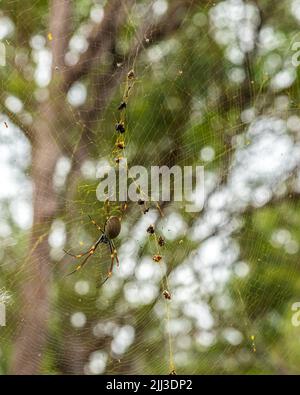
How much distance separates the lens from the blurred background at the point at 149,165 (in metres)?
2.06

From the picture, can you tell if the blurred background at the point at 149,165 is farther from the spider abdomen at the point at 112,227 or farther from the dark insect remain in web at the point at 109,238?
the spider abdomen at the point at 112,227

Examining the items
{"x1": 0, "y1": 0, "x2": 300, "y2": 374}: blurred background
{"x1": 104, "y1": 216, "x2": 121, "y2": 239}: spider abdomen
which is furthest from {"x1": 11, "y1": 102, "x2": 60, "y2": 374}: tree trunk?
{"x1": 104, "y1": 216, "x2": 121, "y2": 239}: spider abdomen

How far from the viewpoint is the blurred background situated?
2.06m

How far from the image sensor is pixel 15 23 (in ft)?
6.98

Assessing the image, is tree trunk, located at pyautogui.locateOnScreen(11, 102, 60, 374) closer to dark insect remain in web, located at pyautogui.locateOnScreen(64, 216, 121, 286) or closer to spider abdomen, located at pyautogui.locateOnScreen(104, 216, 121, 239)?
dark insect remain in web, located at pyautogui.locateOnScreen(64, 216, 121, 286)

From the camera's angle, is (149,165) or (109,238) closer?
(109,238)

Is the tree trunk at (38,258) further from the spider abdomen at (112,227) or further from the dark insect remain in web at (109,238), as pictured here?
the spider abdomen at (112,227)

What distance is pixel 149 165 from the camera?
2154 mm

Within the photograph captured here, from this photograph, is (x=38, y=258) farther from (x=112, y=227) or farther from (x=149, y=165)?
(x=149, y=165)

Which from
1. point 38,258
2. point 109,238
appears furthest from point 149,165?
point 38,258

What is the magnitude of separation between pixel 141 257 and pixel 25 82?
82cm

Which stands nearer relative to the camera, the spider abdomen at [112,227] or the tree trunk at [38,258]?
the spider abdomen at [112,227]

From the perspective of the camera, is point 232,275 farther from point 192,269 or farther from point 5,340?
point 5,340

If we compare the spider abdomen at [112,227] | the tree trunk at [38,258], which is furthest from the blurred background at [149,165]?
the spider abdomen at [112,227]
